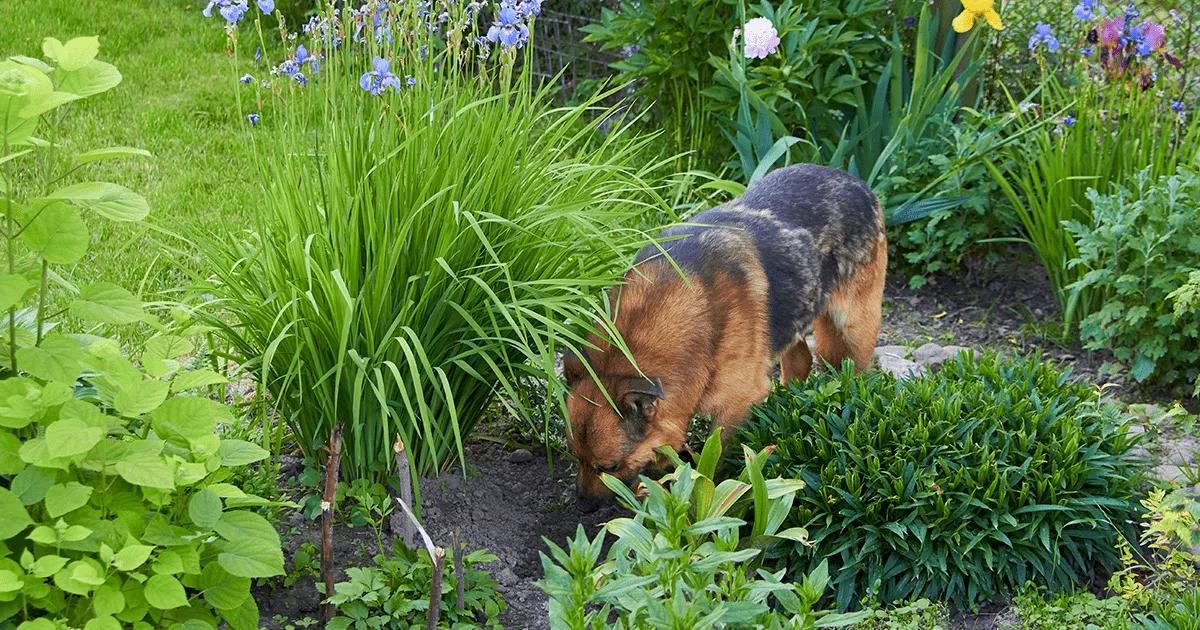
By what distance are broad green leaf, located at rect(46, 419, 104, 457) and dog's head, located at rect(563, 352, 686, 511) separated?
156cm

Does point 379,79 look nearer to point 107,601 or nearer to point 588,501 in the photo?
point 588,501

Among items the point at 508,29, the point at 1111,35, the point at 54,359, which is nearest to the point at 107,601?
the point at 54,359

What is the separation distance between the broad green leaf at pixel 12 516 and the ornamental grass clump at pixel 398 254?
866 millimetres

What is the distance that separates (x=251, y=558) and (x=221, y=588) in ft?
0.43

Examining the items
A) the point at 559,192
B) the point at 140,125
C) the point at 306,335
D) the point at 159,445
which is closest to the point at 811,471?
the point at 559,192

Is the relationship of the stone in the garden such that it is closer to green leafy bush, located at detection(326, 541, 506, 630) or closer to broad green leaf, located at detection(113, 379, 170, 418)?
green leafy bush, located at detection(326, 541, 506, 630)

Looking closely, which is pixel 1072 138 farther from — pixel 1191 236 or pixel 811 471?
pixel 811 471

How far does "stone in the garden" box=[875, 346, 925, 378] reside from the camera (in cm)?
509

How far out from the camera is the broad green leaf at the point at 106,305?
257cm

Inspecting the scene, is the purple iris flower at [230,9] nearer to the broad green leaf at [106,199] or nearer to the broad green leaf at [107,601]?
the broad green leaf at [106,199]

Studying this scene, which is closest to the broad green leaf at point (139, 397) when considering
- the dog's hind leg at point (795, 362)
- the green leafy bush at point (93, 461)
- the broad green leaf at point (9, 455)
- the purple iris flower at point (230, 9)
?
the green leafy bush at point (93, 461)

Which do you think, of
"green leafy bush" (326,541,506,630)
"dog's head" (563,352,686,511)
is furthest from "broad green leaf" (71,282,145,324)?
"dog's head" (563,352,686,511)

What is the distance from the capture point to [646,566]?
2.62 m

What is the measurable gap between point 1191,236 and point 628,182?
246 centimetres
